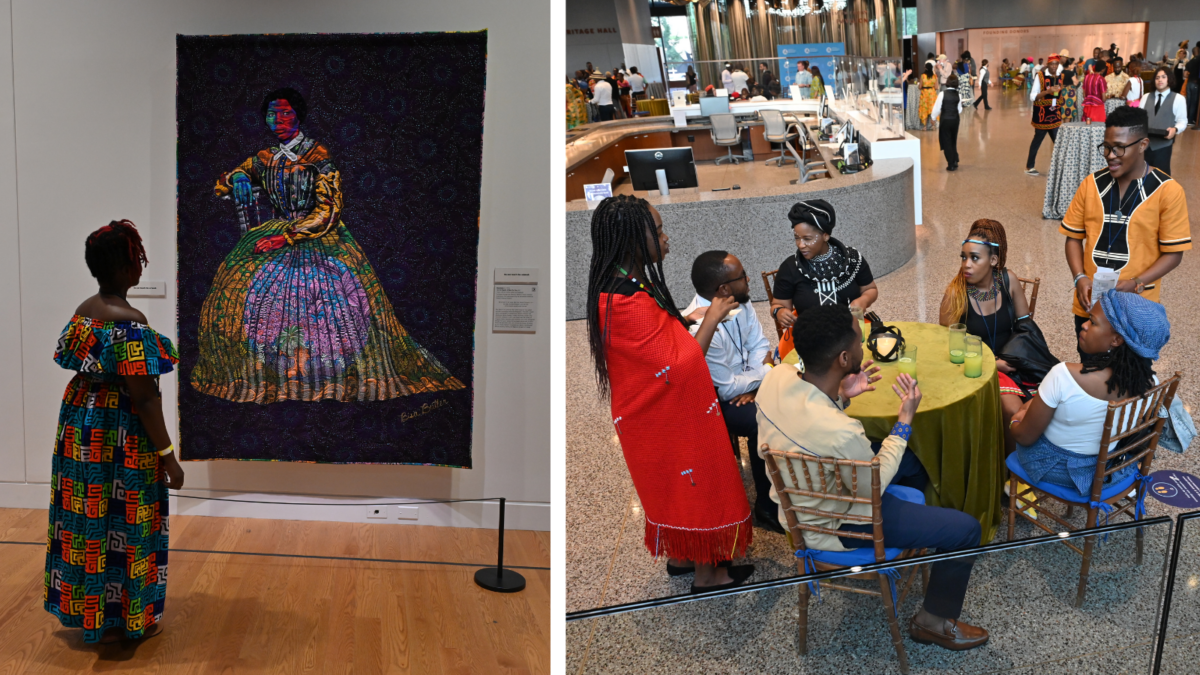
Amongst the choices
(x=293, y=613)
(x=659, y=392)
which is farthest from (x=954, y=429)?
(x=293, y=613)

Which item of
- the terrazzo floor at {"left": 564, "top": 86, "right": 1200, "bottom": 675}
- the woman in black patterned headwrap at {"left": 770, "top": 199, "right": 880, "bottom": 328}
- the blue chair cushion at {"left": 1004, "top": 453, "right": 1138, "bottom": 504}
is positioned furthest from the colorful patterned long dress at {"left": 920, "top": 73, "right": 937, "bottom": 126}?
the blue chair cushion at {"left": 1004, "top": 453, "right": 1138, "bottom": 504}

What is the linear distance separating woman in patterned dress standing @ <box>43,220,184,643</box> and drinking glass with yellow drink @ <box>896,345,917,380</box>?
227 centimetres

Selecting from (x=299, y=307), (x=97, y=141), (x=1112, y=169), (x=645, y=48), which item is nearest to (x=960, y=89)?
(x=1112, y=169)

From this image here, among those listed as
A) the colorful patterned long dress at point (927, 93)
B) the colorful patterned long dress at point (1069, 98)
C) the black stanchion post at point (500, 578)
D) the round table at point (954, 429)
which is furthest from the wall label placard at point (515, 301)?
the colorful patterned long dress at point (927, 93)

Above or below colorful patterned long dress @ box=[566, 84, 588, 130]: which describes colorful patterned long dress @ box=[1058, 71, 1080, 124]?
below

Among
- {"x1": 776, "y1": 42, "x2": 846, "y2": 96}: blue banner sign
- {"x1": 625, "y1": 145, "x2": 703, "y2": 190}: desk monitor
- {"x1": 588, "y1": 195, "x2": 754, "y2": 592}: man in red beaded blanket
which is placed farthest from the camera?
{"x1": 776, "y1": 42, "x2": 846, "y2": 96}: blue banner sign

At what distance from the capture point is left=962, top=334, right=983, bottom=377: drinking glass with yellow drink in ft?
8.89

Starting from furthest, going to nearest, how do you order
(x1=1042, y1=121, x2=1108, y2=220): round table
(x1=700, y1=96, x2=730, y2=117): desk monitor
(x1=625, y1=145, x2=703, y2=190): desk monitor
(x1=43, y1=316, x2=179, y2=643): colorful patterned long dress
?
(x1=700, y1=96, x2=730, y2=117): desk monitor < (x1=1042, y1=121, x2=1108, y2=220): round table < (x1=625, y1=145, x2=703, y2=190): desk monitor < (x1=43, y1=316, x2=179, y2=643): colorful patterned long dress

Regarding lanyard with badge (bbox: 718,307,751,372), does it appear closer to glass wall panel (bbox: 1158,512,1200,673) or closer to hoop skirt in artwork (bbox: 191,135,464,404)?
hoop skirt in artwork (bbox: 191,135,464,404)

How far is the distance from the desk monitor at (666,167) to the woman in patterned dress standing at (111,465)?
15.0ft

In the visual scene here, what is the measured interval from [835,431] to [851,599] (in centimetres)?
52

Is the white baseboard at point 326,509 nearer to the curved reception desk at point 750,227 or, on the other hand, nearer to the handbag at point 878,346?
the handbag at point 878,346

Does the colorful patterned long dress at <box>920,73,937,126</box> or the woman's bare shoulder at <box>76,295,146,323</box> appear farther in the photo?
the colorful patterned long dress at <box>920,73,937,126</box>

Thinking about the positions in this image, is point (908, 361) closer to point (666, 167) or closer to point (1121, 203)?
point (1121, 203)
